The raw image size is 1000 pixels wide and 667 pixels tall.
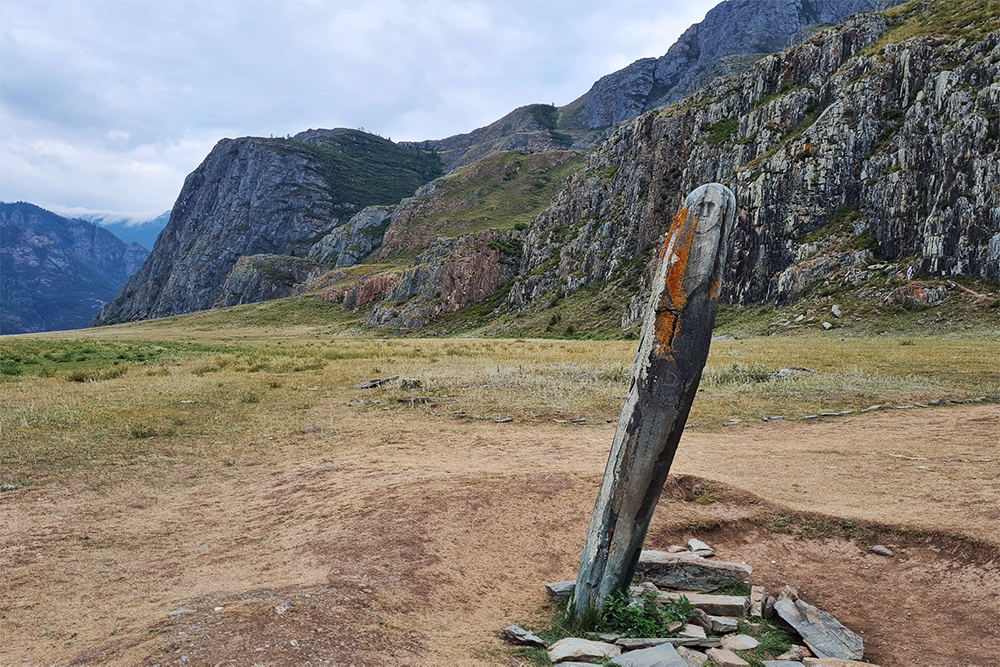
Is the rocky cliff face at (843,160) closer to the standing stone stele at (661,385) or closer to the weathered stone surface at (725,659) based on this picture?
the standing stone stele at (661,385)

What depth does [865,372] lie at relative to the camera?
22.3m

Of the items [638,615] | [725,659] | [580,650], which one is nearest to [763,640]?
[725,659]

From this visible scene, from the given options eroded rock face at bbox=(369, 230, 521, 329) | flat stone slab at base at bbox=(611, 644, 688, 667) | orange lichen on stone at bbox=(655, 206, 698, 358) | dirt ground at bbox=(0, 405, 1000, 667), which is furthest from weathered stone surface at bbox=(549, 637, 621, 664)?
eroded rock face at bbox=(369, 230, 521, 329)

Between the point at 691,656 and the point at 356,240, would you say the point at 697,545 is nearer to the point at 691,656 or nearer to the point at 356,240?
the point at 691,656

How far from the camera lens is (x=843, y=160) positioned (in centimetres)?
5188

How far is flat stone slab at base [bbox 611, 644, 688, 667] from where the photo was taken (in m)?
4.56

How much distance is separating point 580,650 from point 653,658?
67 centimetres

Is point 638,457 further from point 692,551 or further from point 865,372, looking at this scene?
point 865,372

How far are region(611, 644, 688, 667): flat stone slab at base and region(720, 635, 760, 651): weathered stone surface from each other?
863 millimetres

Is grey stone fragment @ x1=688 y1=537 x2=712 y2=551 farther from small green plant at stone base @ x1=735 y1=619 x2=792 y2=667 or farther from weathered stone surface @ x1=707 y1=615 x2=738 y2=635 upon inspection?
weathered stone surface @ x1=707 y1=615 x2=738 y2=635

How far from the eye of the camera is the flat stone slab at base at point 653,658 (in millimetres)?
4562

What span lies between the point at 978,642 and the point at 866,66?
6618 centimetres

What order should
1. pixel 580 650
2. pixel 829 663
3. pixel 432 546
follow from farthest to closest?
pixel 432 546 → pixel 580 650 → pixel 829 663

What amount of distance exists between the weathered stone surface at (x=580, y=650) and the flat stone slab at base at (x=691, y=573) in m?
1.78
